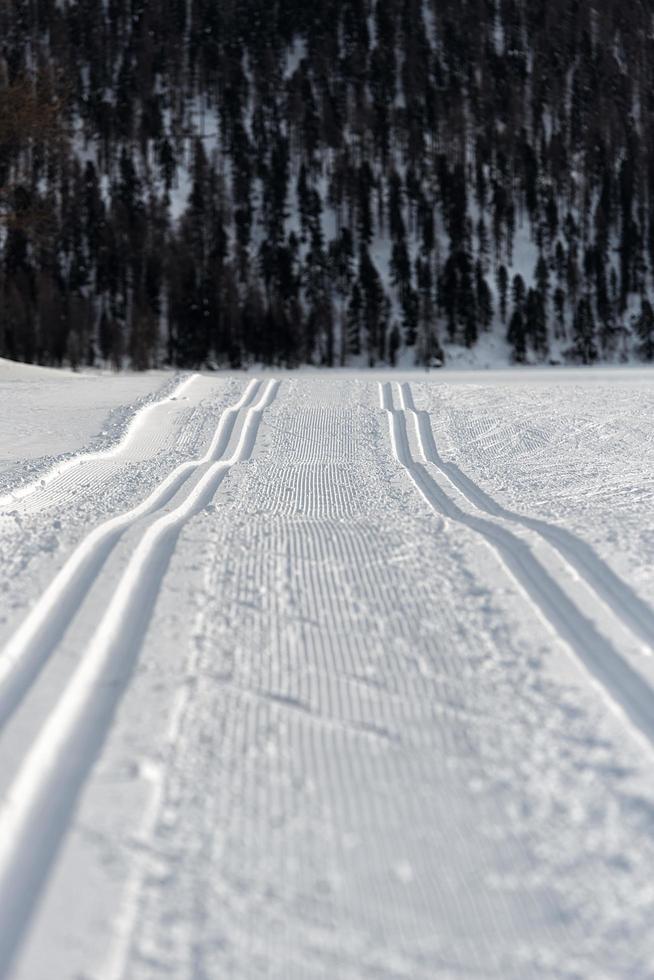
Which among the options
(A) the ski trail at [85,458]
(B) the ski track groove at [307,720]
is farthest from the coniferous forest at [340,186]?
(B) the ski track groove at [307,720]

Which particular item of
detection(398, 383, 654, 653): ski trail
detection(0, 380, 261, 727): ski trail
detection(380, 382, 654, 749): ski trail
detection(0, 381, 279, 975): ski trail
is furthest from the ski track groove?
detection(398, 383, 654, 653): ski trail

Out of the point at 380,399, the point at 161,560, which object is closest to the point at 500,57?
the point at 380,399

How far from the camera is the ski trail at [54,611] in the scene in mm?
4160

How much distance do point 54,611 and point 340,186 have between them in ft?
274

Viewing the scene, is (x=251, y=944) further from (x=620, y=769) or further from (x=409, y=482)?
(x=409, y=482)

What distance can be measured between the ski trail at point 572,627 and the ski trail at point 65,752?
204 centimetres

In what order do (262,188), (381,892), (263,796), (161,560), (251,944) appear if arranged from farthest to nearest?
(262,188)
(161,560)
(263,796)
(381,892)
(251,944)

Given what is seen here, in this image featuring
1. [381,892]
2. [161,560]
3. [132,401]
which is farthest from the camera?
A: [132,401]

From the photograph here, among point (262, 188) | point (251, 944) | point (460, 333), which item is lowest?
point (251, 944)

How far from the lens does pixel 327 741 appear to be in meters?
3.66

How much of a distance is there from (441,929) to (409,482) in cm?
665

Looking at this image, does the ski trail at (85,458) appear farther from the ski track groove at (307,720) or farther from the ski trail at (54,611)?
the ski track groove at (307,720)

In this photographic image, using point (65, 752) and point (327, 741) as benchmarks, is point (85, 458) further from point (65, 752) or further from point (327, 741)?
point (327, 741)

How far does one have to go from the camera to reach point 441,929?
268 centimetres
